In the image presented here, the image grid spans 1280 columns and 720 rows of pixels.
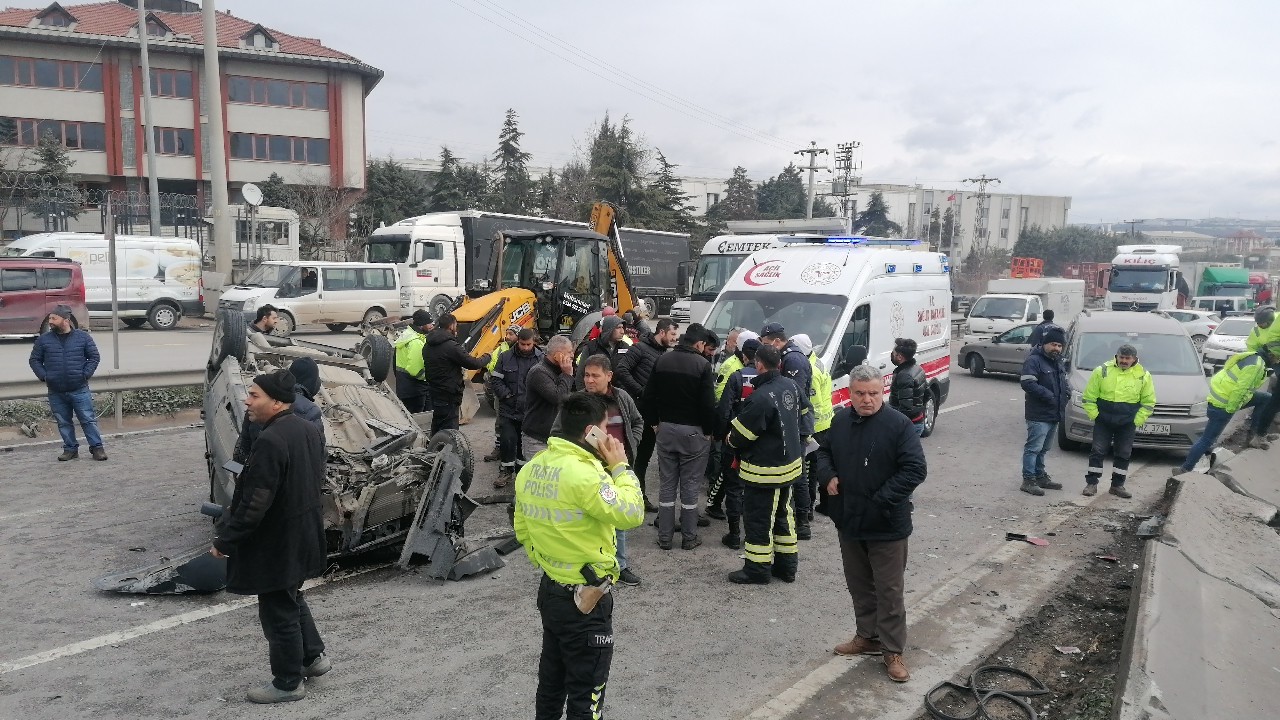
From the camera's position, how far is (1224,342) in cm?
1945

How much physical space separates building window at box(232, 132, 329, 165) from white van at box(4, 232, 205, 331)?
21.5 meters

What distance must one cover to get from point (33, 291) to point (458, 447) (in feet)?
56.0

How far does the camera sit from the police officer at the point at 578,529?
352 cm

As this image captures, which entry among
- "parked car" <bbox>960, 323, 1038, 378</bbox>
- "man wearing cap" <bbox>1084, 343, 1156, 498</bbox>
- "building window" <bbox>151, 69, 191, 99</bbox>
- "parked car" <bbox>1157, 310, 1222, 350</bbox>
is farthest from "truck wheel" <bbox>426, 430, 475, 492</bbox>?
"building window" <bbox>151, 69, 191, 99</bbox>

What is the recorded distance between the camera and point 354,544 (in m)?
5.97

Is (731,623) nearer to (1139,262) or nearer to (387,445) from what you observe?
(387,445)

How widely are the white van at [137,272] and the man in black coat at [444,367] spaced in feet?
53.5

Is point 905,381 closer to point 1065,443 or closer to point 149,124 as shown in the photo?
point 1065,443

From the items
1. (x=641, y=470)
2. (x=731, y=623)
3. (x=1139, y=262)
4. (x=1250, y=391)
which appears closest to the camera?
(x=731, y=623)

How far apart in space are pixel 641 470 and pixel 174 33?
43.1 metres

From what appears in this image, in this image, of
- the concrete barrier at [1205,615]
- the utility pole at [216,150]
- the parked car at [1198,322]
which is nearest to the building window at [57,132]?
the utility pole at [216,150]

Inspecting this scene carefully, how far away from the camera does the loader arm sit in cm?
1658

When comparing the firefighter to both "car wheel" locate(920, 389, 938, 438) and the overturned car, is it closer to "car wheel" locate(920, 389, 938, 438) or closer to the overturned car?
the overturned car

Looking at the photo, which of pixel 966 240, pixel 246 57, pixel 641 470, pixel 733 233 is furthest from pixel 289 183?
pixel 966 240
